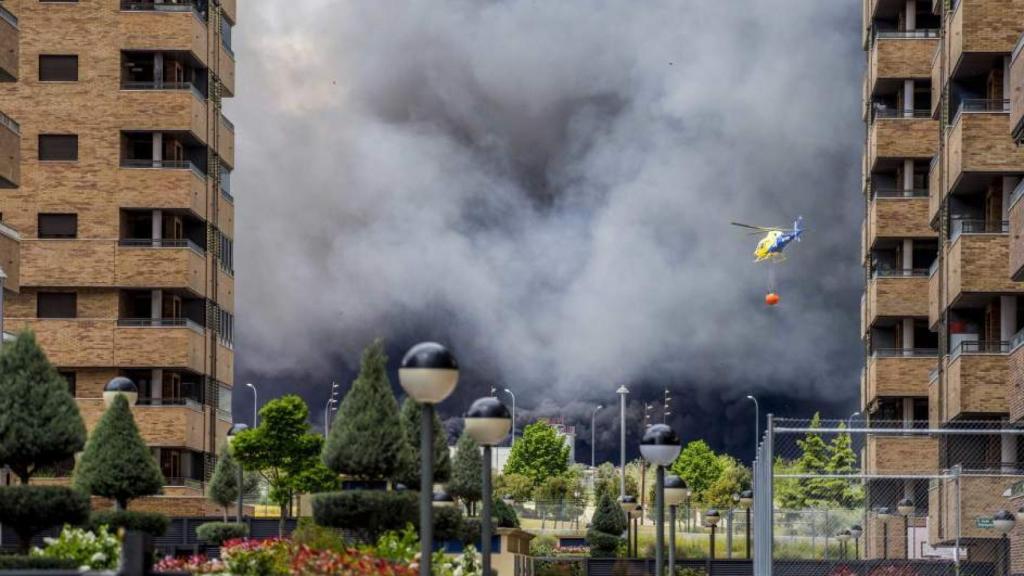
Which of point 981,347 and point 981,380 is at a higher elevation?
point 981,347

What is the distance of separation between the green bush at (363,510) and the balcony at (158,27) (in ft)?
166

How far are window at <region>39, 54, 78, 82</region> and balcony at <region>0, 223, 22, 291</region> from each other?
23267 mm

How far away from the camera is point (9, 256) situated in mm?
55281

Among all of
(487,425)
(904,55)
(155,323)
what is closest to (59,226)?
(155,323)

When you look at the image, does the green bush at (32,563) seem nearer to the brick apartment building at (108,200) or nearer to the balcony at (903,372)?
the brick apartment building at (108,200)

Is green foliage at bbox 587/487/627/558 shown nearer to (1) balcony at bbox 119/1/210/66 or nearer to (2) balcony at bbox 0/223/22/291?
(1) balcony at bbox 119/1/210/66

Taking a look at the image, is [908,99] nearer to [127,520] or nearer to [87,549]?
[127,520]

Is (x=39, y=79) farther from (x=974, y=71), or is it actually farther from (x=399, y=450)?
(x=399, y=450)

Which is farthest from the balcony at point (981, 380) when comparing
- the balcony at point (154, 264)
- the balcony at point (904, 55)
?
the balcony at point (154, 264)

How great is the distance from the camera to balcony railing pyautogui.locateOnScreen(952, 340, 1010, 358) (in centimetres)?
5841

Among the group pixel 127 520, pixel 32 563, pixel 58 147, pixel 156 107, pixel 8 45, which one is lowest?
pixel 32 563

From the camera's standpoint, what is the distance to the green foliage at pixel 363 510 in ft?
98.8

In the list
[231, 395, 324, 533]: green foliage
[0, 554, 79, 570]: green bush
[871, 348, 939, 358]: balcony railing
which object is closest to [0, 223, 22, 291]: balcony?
[231, 395, 324, 533]: green foliage

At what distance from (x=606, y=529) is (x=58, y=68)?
87.1 ft
